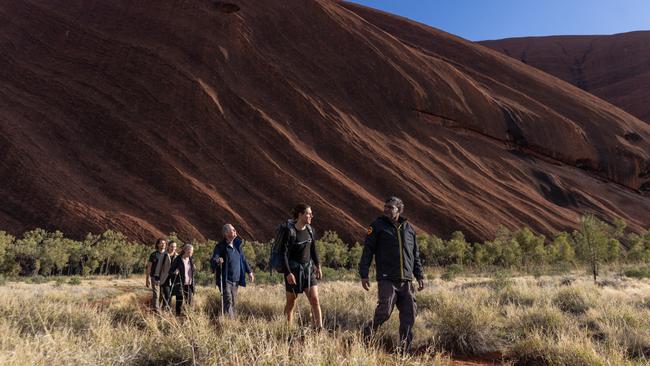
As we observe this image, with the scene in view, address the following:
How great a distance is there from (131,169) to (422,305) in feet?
113

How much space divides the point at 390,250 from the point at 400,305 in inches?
25.6

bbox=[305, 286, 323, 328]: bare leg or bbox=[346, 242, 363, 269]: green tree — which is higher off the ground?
bbox=[305, 286, 323, 328]: bare leg

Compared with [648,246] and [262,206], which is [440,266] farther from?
[648,246]

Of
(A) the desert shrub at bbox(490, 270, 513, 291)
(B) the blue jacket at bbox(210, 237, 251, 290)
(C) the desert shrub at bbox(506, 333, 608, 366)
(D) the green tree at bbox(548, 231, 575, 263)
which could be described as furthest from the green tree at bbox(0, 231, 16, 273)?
(D) the green tree at bbox(548, 231, 575, 263)

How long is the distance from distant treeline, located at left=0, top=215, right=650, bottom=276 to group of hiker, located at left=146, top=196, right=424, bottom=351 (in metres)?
20.5

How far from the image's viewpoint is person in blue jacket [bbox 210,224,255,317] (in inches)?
267

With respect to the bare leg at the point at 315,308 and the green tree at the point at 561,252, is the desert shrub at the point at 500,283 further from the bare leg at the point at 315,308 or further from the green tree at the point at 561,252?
the green tree at the point at 561,252

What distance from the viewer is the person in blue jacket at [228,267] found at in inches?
267

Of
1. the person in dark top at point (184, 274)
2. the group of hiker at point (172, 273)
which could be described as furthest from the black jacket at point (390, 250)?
the person in dark top at point (184, 274)

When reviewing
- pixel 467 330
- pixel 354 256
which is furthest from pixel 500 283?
pixel 354 256

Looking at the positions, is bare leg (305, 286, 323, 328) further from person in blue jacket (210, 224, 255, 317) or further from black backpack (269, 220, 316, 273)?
person in blue jacket (210, 224, 255, 317)

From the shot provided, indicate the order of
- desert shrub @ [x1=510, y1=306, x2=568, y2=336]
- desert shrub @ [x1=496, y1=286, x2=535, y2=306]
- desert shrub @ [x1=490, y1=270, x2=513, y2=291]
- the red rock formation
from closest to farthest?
1. desert shrub @ [x1=510, y1=306, x2=568, y2=336]
2. desert shrub @ [x1=496, y1=286, x2=535, y2=306]
3. desert shrub @ [x1=490, y1=270, x2=513, y2=291]
4. the red rock formation

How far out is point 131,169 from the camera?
37688 millimetres

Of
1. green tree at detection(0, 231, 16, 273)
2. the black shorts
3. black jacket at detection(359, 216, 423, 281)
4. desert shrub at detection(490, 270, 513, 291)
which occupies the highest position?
black jacket at detection(359, 216, 423, 281)
